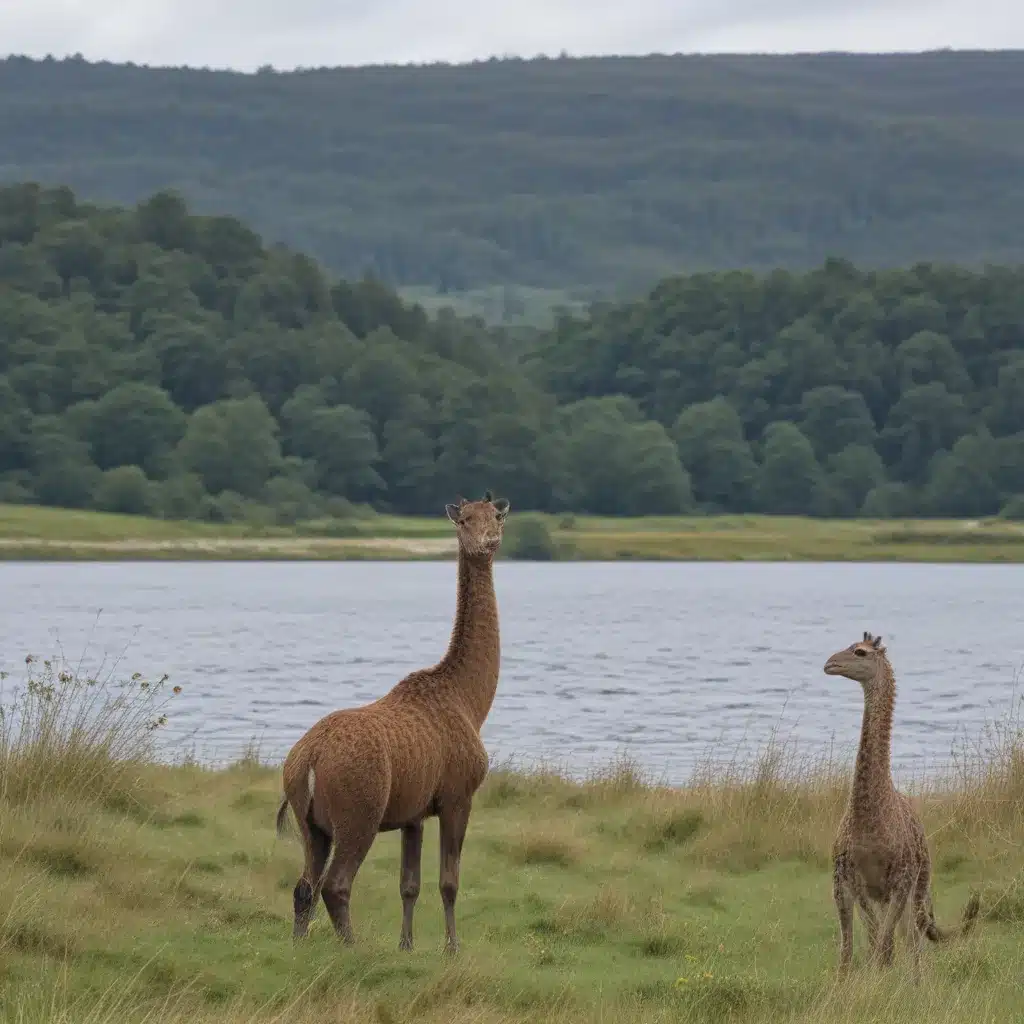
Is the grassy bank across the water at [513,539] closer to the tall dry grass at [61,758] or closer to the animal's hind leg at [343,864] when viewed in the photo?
the tall dry grass at [61,758]

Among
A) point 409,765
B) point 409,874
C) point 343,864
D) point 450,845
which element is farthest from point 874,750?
point 343,864

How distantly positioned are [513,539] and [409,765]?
3174 inches

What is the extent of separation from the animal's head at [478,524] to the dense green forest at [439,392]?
83.4 m

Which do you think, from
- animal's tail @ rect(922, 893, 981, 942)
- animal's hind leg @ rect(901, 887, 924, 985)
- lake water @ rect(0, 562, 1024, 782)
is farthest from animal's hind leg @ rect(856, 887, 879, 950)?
lake water @ rect(0, 562, 1024, 782)

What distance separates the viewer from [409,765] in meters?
9.32

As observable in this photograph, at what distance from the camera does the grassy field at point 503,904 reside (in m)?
8.99

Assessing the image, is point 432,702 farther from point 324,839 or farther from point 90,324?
point 90,324

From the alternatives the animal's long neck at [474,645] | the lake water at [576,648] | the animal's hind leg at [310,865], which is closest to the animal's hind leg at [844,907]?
the animal's long neck at [474,645]

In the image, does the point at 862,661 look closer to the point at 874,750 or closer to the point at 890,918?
the point at 874,750

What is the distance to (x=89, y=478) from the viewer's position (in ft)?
310

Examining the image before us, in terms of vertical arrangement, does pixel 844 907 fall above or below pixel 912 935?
above

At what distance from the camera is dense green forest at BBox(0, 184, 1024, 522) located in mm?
99125

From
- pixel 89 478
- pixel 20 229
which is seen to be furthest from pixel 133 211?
pixel 89 478

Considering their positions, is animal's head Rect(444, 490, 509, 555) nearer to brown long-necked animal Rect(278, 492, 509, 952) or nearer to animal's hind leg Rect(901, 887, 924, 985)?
brown long-necked animal Rect(278, 492, 509, 952)
